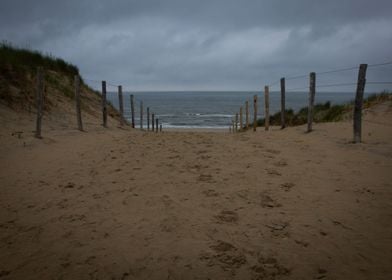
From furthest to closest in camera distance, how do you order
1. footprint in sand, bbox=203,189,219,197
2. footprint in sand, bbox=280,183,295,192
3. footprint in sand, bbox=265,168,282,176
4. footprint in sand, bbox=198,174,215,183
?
1. footprint in sand, bbox=265,168,282,176
2. footprint in sand, bbox=198,174,215,183
3. footprint in sand, bbox=280,183,295,192
4. footprint in sand, bbox=203,189,219,197

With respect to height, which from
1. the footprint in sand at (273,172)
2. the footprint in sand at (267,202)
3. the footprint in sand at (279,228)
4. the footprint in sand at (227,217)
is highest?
the footprint in sand at (273,172)

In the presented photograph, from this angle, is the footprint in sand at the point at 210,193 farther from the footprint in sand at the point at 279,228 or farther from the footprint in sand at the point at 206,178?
the footprint in sand at the point at 279,228

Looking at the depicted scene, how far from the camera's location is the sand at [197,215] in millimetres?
2564

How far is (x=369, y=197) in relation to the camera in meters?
3.87

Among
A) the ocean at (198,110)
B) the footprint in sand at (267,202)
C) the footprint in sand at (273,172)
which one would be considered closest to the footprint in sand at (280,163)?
the footprint in sand at (273,172)

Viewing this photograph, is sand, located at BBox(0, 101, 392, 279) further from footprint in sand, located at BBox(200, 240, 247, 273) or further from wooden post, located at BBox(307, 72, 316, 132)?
wooden post, located at BBox(307, 72, 316, 132)

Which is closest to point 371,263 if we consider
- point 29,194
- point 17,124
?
point 29,194

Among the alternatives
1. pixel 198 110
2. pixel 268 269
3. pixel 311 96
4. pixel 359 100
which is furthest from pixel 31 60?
pixel 198 110

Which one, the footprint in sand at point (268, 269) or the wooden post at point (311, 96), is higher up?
the wooden post at point (311, 96)

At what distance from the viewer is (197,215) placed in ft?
11.3

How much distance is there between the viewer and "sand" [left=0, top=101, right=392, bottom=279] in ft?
8.41

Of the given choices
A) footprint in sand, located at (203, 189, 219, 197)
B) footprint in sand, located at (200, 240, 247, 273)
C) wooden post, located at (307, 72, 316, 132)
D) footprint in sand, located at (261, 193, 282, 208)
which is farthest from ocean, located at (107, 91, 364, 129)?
footprint in sand, located at (200, 240, 247, 273)

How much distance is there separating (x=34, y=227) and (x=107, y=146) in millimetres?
4357

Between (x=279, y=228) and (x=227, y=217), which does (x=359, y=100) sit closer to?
(x=279, y=228)
